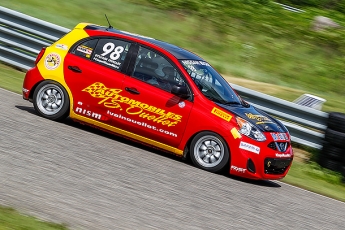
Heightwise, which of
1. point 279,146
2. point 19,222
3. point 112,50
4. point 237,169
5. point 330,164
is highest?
point 112,50

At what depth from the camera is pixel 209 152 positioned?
393 inches

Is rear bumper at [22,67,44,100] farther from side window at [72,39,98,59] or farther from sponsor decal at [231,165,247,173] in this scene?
sponsor decal at [231,165,247,173]

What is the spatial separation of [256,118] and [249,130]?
0.41 m

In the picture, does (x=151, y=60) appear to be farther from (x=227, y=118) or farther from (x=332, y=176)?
(x=332, y=176)

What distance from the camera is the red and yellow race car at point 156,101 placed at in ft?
32.5

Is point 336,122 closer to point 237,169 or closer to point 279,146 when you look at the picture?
point 279,146

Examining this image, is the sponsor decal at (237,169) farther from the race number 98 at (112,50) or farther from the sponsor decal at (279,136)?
the race number 98 at (112,50)

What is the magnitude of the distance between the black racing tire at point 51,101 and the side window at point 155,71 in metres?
1.19

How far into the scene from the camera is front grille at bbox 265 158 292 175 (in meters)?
9.96

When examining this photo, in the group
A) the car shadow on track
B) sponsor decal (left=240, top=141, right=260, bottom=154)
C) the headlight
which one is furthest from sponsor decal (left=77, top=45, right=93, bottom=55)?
sponsor decal (left=240, top=141, right=260, bottom=154)

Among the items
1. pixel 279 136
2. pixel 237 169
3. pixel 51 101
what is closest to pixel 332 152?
pixel 279 136

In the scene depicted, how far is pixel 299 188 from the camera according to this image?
10.3m

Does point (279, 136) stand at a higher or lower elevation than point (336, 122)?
lower

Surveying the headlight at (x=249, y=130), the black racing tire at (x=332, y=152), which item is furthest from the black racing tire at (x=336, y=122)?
the headlight at (x=249, y=130)
